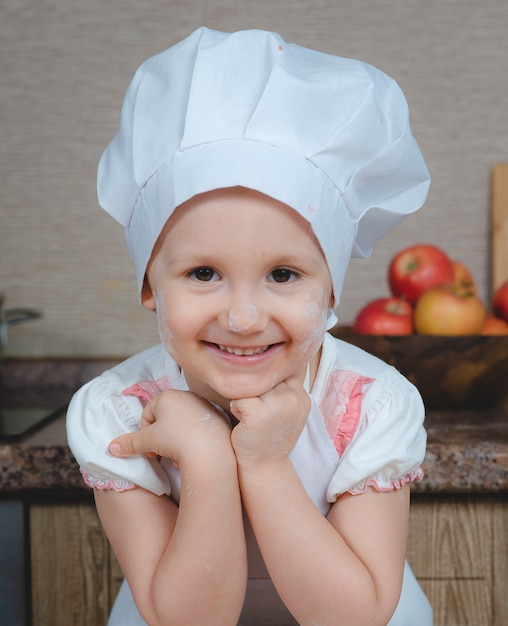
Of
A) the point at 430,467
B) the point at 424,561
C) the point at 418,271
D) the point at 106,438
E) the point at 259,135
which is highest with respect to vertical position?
the point at 259,135

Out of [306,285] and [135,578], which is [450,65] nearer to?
[306,285]

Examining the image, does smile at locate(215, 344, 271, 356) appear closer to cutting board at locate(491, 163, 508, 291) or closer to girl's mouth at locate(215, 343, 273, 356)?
girl's mouth at locate(215, 343, 273, 356)

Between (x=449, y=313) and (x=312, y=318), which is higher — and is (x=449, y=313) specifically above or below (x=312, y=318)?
below

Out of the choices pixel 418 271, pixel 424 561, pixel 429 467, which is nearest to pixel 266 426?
pixel 429 467

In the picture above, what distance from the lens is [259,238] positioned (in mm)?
667

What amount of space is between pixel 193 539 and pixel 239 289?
0.78ft

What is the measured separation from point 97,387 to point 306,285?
0.28 m

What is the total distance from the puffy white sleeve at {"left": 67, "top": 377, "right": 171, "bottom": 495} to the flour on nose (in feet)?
0.70

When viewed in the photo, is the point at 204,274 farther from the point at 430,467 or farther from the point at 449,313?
the point at 449,313

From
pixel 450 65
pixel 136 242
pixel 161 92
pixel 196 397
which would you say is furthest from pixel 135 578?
pixel 450 65

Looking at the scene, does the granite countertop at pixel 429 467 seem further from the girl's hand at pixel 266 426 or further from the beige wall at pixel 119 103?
the beige wall at pixel 119 103

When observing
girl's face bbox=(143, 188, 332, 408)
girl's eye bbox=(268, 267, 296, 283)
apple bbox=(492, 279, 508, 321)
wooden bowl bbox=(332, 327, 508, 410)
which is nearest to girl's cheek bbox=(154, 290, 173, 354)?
girl's face bbox=(143, 188, 332, 408)

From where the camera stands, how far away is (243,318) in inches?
26.1

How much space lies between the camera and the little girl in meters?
0.68
